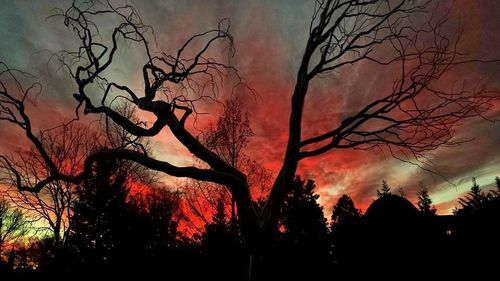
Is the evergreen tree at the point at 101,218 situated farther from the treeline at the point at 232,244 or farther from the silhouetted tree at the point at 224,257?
the silhouetted tree at the point at 224,257

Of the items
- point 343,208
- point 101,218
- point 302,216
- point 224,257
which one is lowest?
point 224,257

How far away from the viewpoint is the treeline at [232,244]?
5691mm

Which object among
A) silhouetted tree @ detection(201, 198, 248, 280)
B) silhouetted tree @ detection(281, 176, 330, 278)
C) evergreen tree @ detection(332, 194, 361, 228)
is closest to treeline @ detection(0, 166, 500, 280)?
silhouetted tree @ detection(201, 198, 248, 280)

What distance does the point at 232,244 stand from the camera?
523 inches

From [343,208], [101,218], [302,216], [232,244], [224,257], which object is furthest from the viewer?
[343,208]

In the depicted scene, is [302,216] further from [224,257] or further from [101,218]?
[224,257]

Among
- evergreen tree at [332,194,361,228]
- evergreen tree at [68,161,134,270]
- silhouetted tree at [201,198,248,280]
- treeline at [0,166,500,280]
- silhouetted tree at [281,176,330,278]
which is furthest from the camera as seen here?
evergreen tree at [332,194,361,228]

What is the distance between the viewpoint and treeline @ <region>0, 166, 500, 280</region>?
224 inches

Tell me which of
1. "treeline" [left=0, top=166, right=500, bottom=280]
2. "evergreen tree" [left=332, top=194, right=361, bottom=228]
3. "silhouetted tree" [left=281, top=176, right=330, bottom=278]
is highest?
"evergreen tree" [left=332, top=194, right=361, bottom=228]

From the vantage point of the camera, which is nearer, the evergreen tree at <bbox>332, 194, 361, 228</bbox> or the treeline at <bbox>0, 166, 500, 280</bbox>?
the treeline at <bbox>0, 166, 500, 280</bbox>

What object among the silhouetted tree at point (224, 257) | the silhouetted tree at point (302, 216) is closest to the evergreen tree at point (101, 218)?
the silhouetted tree at point (224, 257)

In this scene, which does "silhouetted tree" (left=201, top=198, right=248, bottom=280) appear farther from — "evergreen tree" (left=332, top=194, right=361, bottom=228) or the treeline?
"evergreen tree" (left=332, top=194, right=361, bottom=228)

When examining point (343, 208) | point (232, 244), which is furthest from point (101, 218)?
point (343, 208)

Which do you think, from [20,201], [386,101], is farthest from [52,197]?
[386,101]
